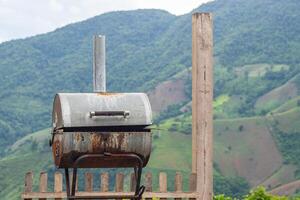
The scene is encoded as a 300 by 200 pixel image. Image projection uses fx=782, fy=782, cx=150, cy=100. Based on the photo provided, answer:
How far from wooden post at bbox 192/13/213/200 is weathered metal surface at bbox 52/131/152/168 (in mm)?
1816

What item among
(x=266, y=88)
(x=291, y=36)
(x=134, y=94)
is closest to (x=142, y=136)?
(x=134, y=94)

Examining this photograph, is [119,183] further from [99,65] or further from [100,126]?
[100,126]

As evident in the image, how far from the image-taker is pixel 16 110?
14275cm

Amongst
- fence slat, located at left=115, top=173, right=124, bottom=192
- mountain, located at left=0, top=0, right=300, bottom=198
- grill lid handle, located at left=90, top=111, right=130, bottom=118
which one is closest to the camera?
grill lid handle, located at left=90, top=111, right=130, bottom=118

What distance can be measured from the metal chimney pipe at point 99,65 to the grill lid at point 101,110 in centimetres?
23

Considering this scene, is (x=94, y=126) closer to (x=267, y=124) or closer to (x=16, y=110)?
(x=267, y=124)

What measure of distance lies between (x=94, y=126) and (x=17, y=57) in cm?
17201

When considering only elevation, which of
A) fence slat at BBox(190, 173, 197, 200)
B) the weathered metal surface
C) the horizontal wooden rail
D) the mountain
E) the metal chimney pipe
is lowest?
the horizontal wooden rail

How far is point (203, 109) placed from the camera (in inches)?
257

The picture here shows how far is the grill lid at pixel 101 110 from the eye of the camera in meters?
4.60

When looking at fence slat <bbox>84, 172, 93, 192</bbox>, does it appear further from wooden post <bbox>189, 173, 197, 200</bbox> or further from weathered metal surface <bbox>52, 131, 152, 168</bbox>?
weathered metal surface <bbox>52, 131, 152, 168</bbox>

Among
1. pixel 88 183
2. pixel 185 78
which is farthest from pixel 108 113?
pixel 185 78

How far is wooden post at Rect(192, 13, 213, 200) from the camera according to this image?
21.3 feet

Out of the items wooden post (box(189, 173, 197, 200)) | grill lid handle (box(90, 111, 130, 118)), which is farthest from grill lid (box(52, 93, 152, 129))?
wooden post (box(189, 173, 197, 200))
